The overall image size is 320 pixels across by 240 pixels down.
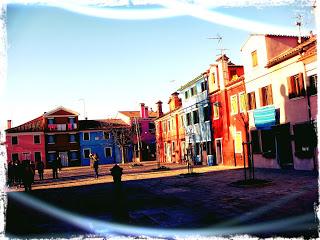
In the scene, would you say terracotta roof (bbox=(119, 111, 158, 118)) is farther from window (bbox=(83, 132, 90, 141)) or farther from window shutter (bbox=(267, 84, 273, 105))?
window shutter (bbox=(267, 84, 273, 105))

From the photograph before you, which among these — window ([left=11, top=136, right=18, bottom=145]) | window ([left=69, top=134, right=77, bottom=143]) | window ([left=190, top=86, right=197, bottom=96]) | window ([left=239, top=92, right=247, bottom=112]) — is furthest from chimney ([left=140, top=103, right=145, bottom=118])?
window ([left=239, top=92, right=247, bottom=112])

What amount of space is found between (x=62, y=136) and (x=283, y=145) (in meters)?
40.1

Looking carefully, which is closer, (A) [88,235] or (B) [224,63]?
(A) [88,235]

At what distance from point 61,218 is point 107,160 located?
45001 mm

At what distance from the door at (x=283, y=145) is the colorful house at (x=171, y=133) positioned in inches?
645

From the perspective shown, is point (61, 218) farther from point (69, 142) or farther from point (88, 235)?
point (69, 142)

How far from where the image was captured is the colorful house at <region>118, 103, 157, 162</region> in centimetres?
5394

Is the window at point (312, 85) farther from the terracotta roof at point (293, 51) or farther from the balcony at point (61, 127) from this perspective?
the balcony at point (61, 127)

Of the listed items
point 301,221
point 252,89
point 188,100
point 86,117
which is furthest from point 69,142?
point 301,221

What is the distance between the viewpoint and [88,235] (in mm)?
7633

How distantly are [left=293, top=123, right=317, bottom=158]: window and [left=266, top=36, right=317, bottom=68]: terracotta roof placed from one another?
12.8 feet

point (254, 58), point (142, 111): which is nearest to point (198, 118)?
point (254, 58)

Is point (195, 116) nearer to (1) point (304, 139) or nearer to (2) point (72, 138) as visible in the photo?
(1) point (304, 139)

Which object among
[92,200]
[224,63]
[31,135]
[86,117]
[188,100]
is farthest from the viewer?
[86,117]
